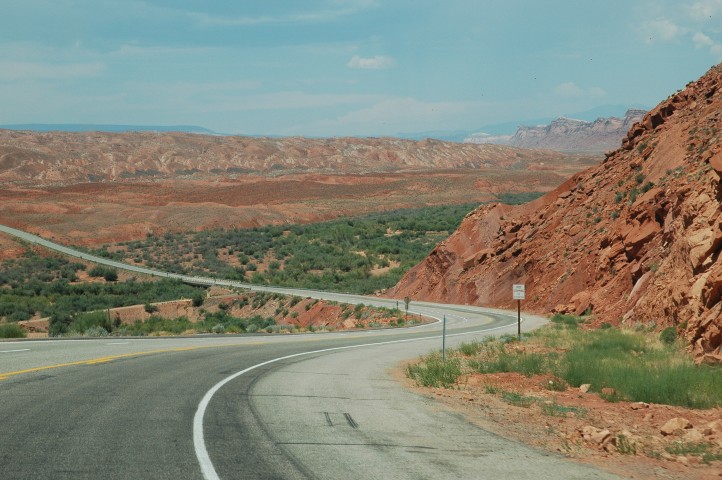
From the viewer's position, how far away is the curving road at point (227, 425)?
772 cm

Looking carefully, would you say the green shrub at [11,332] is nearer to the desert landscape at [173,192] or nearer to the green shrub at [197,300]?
the green shrub at [197,300]

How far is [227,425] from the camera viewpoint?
32.1ft

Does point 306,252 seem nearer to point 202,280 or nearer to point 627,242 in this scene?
point 202,280

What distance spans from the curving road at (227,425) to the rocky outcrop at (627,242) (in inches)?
339

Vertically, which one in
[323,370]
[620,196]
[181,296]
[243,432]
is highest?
[620,196]

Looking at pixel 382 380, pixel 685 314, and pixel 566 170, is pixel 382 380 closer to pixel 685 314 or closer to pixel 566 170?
pixel 685 314

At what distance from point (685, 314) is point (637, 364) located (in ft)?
16.1

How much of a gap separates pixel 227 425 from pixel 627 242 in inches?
1186

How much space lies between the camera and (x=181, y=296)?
5884 cm

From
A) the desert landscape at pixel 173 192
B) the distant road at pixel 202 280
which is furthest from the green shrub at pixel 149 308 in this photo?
the desert landscape at pixel 173 192

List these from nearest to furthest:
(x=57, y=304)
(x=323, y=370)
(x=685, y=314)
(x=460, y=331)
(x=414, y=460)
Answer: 1. (x=414, y=460)
2. (x=323, y=370)
3. (x=685, y=314)
4. (x=460, y=331)
5. (x=57, y=304)

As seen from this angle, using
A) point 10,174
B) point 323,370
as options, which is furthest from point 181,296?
point 10,174

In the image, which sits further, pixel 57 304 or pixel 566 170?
pixel 566 170

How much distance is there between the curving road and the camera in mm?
7723
